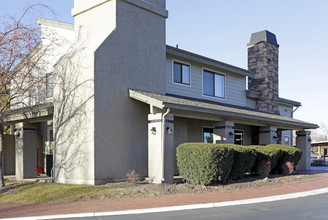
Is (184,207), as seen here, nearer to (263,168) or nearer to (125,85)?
(125,85)

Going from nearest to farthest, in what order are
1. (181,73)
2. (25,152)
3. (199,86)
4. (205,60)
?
(25,152) < (181,73) < (205,60) < (199,86)

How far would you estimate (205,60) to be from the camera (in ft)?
62.0

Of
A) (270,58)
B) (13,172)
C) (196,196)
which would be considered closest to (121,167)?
(196,196)

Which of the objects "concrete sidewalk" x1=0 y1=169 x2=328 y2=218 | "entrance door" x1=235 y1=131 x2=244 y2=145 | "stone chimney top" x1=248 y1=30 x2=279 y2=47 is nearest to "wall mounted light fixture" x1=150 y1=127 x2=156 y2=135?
"concrete sidewalk" x1=0 y1=169 x2=328 y2=218

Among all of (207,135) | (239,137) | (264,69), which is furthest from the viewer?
(264,69)

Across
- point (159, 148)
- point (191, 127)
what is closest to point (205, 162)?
point (159, 148)

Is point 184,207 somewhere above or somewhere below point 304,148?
below

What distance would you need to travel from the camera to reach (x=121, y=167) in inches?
540

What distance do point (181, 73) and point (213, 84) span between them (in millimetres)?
3009

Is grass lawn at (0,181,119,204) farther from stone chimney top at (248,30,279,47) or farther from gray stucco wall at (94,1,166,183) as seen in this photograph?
stone chimney top at (248,30,279,47)

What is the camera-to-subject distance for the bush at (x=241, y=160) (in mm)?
13971

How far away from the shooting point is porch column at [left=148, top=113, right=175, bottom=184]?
514 inches

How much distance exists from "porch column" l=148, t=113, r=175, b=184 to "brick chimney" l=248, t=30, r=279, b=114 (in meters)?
12.4

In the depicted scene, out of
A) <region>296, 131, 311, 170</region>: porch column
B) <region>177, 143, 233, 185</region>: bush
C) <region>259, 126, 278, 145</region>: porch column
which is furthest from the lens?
<region>296, 131, 311, 170</region>: porch column
